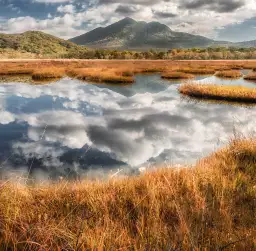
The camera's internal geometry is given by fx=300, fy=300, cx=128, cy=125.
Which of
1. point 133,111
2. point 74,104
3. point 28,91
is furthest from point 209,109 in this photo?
point 28,91

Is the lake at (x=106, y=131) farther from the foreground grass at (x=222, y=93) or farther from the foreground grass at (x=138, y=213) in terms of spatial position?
the foreground grass at (x=222, y=93)

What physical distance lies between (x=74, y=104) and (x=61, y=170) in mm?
12887

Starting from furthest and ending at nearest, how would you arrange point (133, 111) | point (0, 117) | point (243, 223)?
1. point (133, 111)
2. point (0, 117)
3. point (243, 223)

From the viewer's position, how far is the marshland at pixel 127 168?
14.8 ft

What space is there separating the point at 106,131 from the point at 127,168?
5.17 meters

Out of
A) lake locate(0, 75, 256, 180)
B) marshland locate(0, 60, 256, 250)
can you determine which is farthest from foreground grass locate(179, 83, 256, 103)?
lake locate(0, 75, 256, 180)

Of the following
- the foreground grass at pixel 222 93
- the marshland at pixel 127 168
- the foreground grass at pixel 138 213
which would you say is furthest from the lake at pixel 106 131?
the foreground grass at pixel 222 93

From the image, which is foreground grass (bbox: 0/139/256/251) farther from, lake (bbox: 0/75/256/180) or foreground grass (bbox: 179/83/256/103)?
foreground grass (bbox: 179/83/256/103)

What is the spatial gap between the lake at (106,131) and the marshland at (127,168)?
6 centimetres

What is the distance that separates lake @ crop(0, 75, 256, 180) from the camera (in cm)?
1051

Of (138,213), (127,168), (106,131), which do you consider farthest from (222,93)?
(138,213)

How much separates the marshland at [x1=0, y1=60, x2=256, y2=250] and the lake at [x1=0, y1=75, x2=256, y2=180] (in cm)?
6

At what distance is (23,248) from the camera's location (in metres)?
4.07

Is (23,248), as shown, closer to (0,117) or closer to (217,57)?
(0,117)
